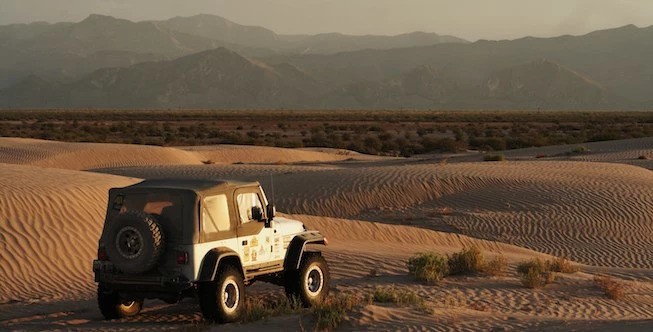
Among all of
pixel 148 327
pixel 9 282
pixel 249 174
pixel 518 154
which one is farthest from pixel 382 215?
pixel 518 154

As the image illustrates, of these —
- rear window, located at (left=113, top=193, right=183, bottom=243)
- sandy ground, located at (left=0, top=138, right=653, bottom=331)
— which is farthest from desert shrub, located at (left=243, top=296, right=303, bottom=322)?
rear window, located at (left=113, top=193, right=183, bottom=243)

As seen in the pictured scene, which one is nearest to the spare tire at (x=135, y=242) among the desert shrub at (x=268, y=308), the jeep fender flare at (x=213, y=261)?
the jeep fender flare at (x=213, y=261)

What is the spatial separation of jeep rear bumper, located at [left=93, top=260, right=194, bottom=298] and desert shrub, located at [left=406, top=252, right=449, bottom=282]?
14.5 ft

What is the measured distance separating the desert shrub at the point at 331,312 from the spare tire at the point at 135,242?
1.73 m

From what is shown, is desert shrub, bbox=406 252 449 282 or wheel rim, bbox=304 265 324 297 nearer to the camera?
wheel rim, bbox=304 265 324 297

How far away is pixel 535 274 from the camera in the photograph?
1309 cm

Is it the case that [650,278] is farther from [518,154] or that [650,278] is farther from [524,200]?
[518,154]

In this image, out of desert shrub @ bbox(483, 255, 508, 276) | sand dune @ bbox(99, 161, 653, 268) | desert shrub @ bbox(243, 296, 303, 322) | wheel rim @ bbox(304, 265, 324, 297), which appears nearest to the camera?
desert shrub @ bbox(243, 296, 303, 322)

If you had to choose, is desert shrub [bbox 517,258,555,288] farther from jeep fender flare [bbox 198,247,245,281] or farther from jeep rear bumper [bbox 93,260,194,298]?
jeep rear bumper [bbox 93,260,194,298]

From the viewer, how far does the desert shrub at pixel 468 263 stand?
535 inches

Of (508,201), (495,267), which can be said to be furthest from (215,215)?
(508,201)

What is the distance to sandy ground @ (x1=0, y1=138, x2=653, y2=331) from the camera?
10.4 metres

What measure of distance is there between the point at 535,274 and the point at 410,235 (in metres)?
Result: 6.66

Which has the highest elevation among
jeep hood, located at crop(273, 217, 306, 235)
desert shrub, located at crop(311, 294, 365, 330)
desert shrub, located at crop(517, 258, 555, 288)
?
jeep hood, located at crop(273, 217, 306, 235)
